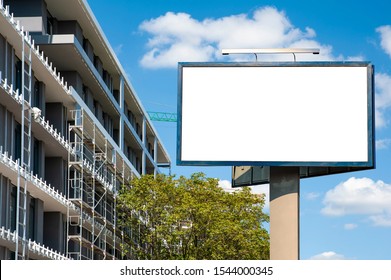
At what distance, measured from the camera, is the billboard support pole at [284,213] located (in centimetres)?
2750

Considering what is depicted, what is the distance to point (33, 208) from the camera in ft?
173

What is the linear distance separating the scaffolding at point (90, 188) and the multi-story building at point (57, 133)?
0.08m

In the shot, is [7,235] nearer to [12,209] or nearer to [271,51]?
[12,209]

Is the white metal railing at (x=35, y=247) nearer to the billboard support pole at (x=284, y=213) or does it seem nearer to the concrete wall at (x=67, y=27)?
the concrete wall at (x=67, y=27)

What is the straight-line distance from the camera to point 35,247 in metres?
49.3

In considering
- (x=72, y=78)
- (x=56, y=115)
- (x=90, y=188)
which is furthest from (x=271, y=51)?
(x=90, y=188)

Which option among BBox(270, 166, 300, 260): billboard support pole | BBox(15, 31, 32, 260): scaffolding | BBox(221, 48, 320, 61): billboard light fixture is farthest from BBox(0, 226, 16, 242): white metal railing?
BBox(221, 48, 320, 61): billboard light fixture

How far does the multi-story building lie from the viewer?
4556cm

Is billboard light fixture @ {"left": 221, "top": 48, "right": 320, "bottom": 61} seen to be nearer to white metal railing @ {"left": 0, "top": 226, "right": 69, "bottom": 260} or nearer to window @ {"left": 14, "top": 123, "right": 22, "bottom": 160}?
white metal railing @ {"left": 0, "top": 226, "right": 69, "bottom": 260}

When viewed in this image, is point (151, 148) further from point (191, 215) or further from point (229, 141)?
point (229, 141)

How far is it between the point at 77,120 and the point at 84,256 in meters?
9.89

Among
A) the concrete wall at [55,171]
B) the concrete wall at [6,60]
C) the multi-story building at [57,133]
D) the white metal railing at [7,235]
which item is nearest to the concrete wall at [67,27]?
the multi-story building at [57,133]

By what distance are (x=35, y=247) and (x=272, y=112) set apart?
24.1 m
